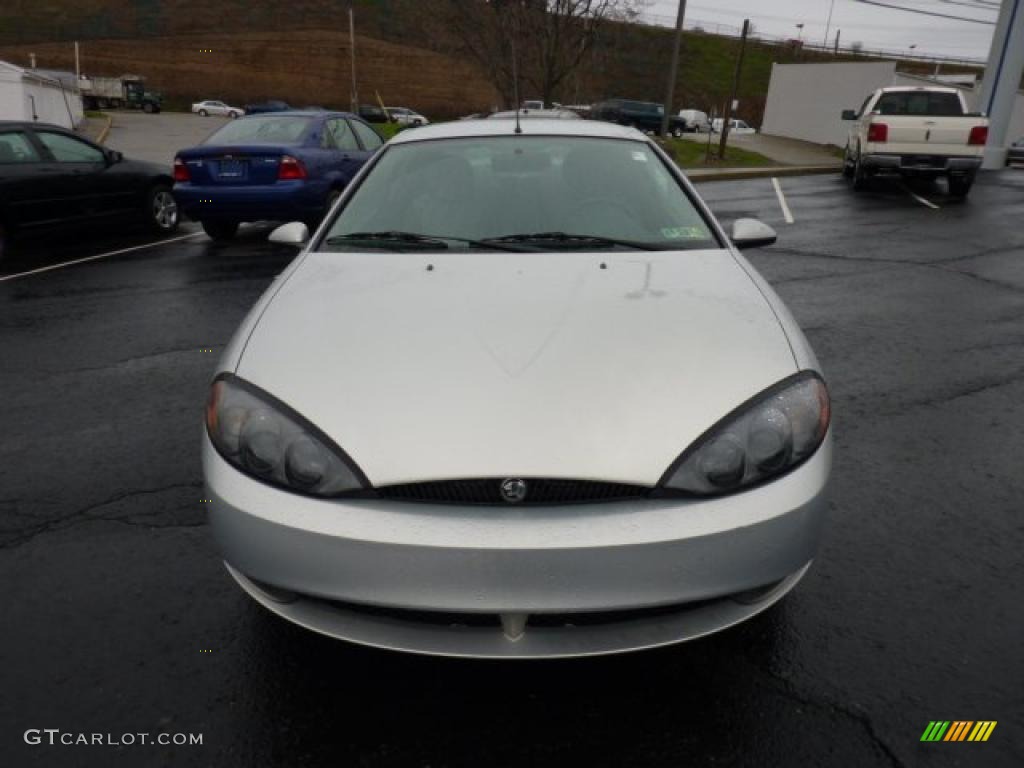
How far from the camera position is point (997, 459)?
3.61 meters

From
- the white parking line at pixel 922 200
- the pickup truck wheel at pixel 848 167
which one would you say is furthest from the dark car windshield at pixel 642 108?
the white parking line at pixel 922 200

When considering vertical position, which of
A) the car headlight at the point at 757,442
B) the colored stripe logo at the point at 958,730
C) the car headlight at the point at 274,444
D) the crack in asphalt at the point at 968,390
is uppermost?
the car headlight at the point at 757,442

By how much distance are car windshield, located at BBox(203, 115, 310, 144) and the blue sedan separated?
12 millimetres

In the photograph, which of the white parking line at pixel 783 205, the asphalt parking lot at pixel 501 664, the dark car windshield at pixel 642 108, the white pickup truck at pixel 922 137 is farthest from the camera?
the dark car windshield at pixel 642 108

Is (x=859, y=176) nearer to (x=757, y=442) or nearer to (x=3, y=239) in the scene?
(x=3, y=239)

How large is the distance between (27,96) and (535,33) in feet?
54.3

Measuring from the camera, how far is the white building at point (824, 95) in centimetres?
2959

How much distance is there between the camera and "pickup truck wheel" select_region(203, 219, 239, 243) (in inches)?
373

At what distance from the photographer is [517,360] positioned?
6.91 ft

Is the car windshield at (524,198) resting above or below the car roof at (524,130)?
below

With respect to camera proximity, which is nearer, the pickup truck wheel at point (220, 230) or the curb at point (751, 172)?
the pickup truck wheel at point (220, 230)

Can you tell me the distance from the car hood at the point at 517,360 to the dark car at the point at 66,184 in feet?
23.5

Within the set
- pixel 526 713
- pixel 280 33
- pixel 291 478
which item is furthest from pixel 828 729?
pixel 280 33

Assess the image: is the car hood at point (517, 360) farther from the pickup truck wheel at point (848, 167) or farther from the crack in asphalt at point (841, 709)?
the pickup truck wheel at point (848, 167)
